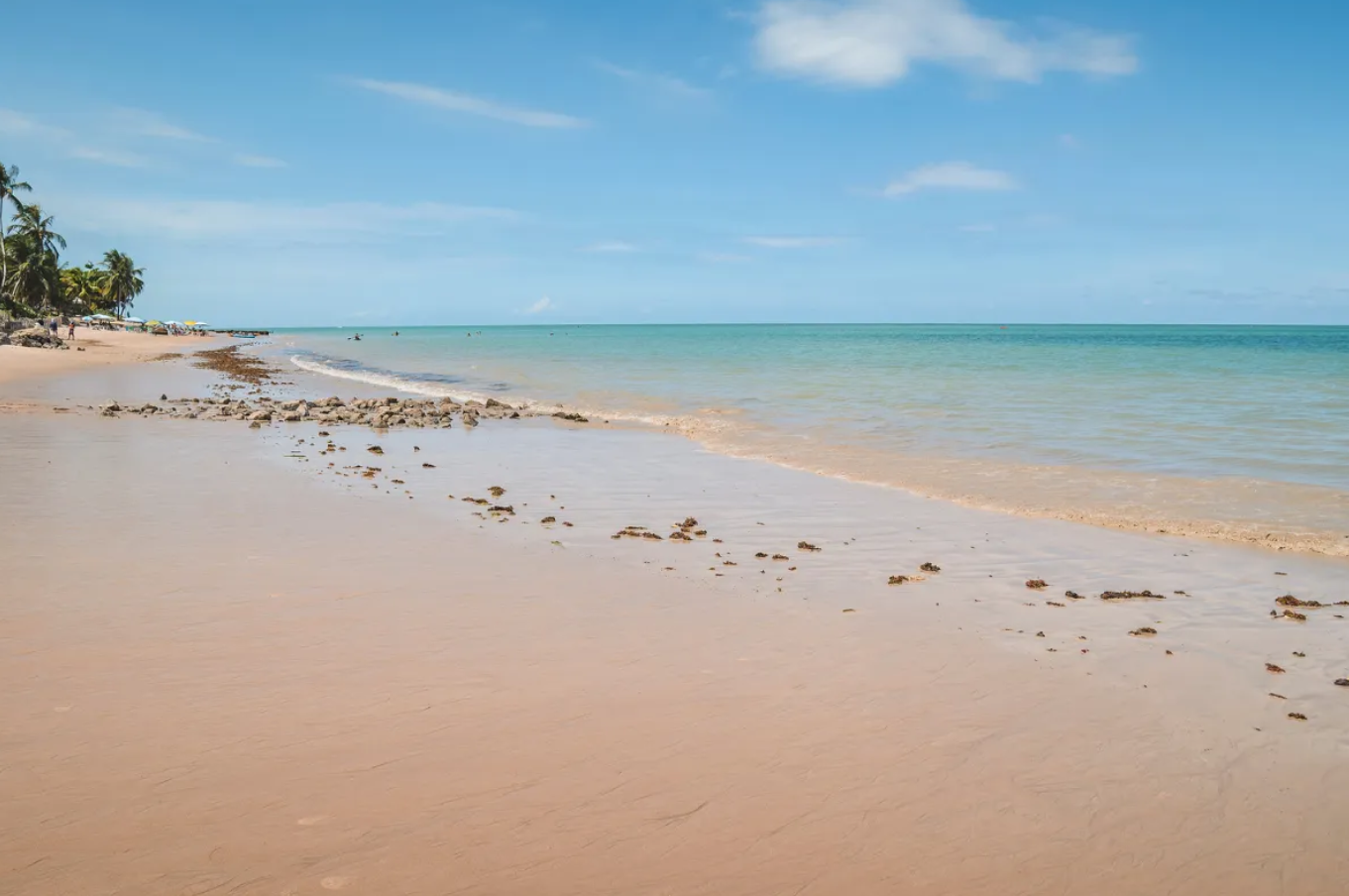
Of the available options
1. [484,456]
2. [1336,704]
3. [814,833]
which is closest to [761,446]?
[484,456]

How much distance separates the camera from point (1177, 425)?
69.9 ft

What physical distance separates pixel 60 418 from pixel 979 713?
21384 millimetres

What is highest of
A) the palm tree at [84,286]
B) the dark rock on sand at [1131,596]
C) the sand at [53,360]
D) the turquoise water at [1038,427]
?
the palm tree at [84,286]

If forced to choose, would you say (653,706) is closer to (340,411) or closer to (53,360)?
(340,411)

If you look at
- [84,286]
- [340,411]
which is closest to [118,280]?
[84,286]

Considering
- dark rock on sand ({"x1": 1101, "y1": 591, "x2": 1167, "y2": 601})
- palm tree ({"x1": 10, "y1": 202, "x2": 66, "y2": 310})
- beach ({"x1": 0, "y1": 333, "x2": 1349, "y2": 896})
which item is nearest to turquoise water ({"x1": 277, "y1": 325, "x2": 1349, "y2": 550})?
beach ({"x1": 0, "y1": 333, "x2": 1349, "y2": 896})

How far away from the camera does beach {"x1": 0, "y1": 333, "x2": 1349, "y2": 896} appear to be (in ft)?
12.5

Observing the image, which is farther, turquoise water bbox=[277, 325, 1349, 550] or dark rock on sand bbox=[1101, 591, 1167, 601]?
turquoise water bbox=[277, 325, 1349, 550]

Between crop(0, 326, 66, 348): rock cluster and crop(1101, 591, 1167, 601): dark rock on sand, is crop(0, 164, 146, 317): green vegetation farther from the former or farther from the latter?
crop(1101, 591, 1167, 601): dark rock on sand

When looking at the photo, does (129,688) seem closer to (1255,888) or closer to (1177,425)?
(1255,888)

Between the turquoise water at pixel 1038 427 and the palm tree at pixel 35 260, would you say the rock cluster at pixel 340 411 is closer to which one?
the turquoise water at pixel 1038 427

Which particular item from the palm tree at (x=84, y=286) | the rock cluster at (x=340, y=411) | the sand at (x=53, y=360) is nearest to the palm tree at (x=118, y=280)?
the palm tree at (x=84, y=286)

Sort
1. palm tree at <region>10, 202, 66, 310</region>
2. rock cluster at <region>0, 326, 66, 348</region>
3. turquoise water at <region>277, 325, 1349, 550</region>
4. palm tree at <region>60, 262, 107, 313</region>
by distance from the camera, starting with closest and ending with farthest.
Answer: turquoise water at <region>277, 325, 1349, 550</region> → rock cluster at <region>0, 326, 66, 348</region> → palm tree at <region>10, 202, 66, 310</region> → palm tree at <region>60, 262, 107, 313</region>

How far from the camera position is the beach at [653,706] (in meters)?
3.80
